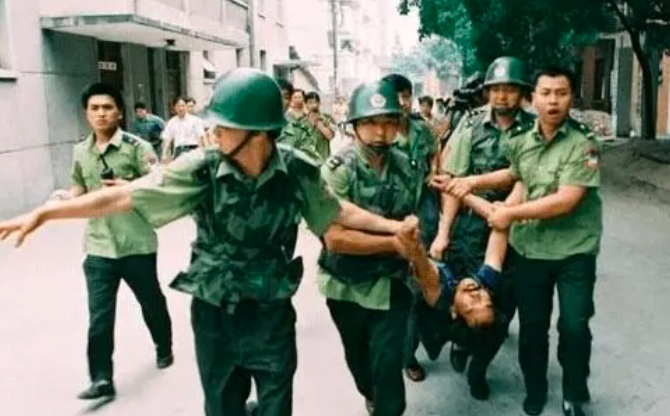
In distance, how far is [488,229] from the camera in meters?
4.65

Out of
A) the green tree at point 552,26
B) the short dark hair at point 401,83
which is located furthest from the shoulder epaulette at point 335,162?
the green tree at point 552,26

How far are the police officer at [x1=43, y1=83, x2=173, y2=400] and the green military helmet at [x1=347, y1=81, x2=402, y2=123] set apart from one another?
4.96ft

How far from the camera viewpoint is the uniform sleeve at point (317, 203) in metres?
2.91

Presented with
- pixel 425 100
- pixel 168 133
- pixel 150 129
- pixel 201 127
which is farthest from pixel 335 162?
pixel 150 129

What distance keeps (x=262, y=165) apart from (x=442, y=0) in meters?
18.6

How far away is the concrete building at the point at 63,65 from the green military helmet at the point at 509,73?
8450 millimetres

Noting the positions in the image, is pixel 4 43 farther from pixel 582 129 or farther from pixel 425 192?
pixel 582 129

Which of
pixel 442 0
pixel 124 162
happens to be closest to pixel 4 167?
pixel 124 162

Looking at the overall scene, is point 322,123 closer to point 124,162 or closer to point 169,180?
point 124,162

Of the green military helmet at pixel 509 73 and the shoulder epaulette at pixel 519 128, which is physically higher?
the green military helmet at pixel 509 73

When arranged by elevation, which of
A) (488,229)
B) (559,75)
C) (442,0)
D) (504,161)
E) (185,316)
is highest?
(442,0)

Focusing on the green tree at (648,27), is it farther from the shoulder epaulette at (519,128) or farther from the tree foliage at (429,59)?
the tree foliage at (429,59)

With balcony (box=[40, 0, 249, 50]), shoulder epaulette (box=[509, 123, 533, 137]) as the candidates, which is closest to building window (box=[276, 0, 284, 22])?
balcony (box=[40, 0, 249, 50])

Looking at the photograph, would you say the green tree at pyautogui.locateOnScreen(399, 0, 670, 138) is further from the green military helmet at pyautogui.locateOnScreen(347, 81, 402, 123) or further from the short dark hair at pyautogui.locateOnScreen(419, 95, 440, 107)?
the green military helmet at pyautogui.locateOnScreen(347, 81, 402, 123)
